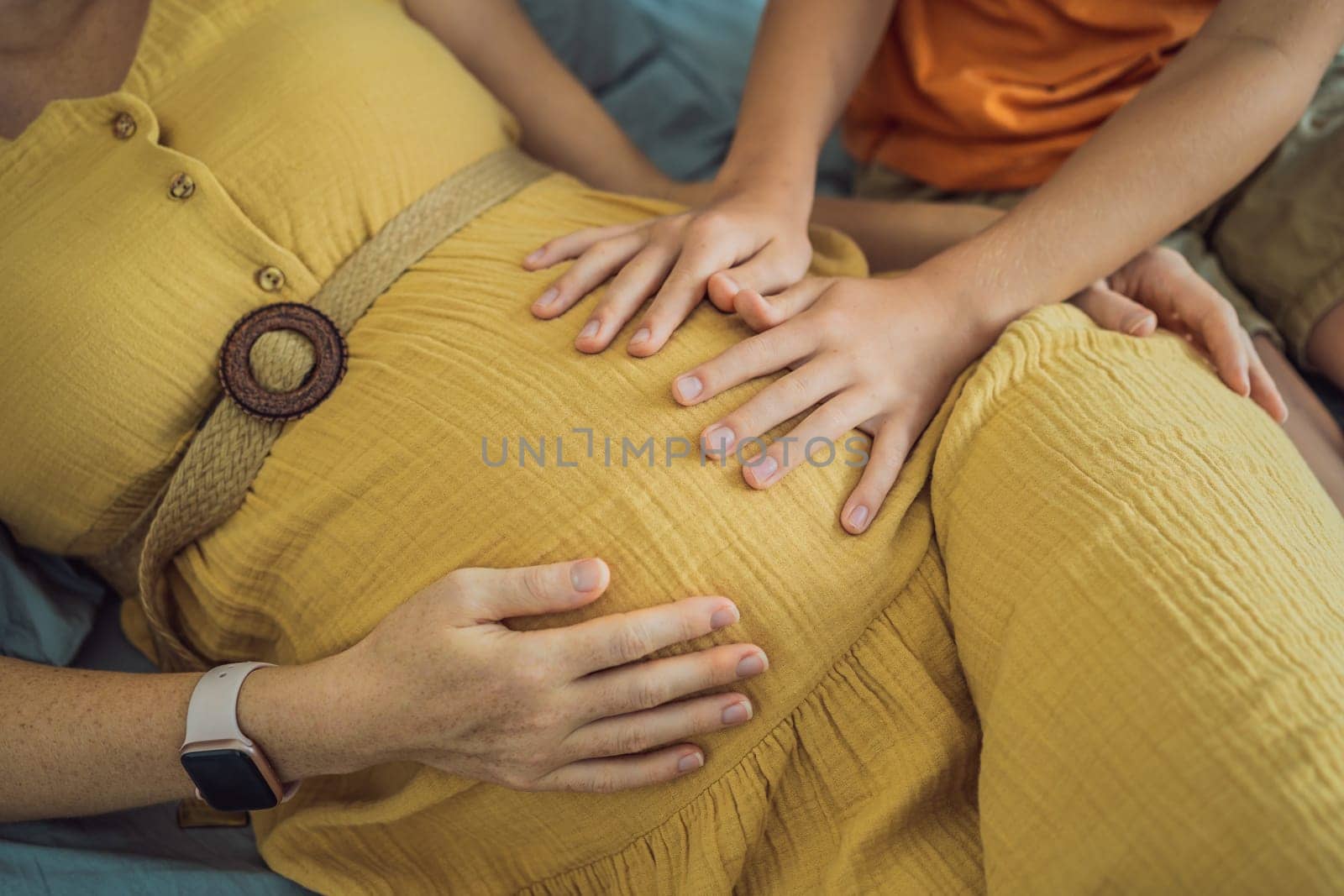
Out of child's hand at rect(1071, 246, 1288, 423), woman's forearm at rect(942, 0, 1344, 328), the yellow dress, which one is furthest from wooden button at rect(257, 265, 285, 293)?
child's hand at rect(1071, 246, 1288, 423)

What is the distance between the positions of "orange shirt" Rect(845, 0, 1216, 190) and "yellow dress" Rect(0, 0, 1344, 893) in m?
0.36

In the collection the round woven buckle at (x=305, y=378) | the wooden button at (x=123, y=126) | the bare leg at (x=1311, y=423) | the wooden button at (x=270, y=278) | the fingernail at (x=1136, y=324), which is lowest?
the bare leg at (x=1311, y=423)

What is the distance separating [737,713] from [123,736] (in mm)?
460

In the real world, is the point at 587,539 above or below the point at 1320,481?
above

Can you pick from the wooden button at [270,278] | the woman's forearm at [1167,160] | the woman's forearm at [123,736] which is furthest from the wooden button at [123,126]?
the woman's forearm at [1167,160]

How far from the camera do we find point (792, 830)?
687mm

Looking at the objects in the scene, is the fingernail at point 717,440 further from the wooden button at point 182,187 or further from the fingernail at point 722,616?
the wooden button at point 182,187

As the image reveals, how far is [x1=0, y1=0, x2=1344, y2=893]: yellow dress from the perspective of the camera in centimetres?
59

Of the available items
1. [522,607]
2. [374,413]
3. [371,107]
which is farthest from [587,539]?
[371,107]

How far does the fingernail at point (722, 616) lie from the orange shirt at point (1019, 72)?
2.25 feet

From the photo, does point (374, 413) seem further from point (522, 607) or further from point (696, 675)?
point (696, 675)

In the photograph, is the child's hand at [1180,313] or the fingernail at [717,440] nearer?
the fingernail at [717,440]

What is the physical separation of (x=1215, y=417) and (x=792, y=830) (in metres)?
0.44

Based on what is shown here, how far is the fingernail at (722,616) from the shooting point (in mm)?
636
